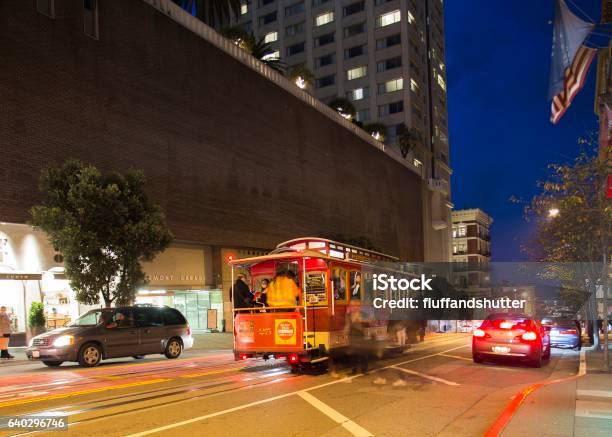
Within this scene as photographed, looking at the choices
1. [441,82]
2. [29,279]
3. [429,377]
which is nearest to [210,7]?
[29,279]

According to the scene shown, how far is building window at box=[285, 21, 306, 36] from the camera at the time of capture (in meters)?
85.7

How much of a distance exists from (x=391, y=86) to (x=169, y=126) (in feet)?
175

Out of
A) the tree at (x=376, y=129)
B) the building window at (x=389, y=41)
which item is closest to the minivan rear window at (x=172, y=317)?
the tree at (x=376, y=129)

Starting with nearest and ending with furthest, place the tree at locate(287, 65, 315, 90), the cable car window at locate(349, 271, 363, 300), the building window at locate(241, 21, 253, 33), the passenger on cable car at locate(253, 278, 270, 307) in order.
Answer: the passenger on cable car at locate(253, 278, 270, 307), the cable car window at locate(349, 271, 363, 300), the tree at locate(287, 65, 315, 90), the building window at locate(241, 21, 253, 33)

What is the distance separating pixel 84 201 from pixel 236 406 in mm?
11899

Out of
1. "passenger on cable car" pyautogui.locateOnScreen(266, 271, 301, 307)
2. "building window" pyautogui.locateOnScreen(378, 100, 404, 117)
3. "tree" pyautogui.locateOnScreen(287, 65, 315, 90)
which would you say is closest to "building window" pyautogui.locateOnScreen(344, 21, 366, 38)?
"building window" pyautogui.locateOnScreen(378, 100, 404, 117)

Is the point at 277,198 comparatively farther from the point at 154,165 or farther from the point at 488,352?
the point at 488,352

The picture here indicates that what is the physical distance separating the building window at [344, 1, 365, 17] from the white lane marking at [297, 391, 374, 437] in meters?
76.4

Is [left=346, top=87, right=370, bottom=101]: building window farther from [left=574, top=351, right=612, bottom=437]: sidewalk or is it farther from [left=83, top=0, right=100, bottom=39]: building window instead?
[left=574, top=351, right=612, bottom=437]: sidewalk

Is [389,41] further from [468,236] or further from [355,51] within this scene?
[468,236]

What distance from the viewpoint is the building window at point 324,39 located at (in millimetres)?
83188

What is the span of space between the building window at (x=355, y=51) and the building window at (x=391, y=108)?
814 cm

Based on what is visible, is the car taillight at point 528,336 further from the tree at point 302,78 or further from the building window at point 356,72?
the building window at point 356,72

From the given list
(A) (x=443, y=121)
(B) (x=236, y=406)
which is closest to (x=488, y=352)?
(B) (x=236, y=406)
